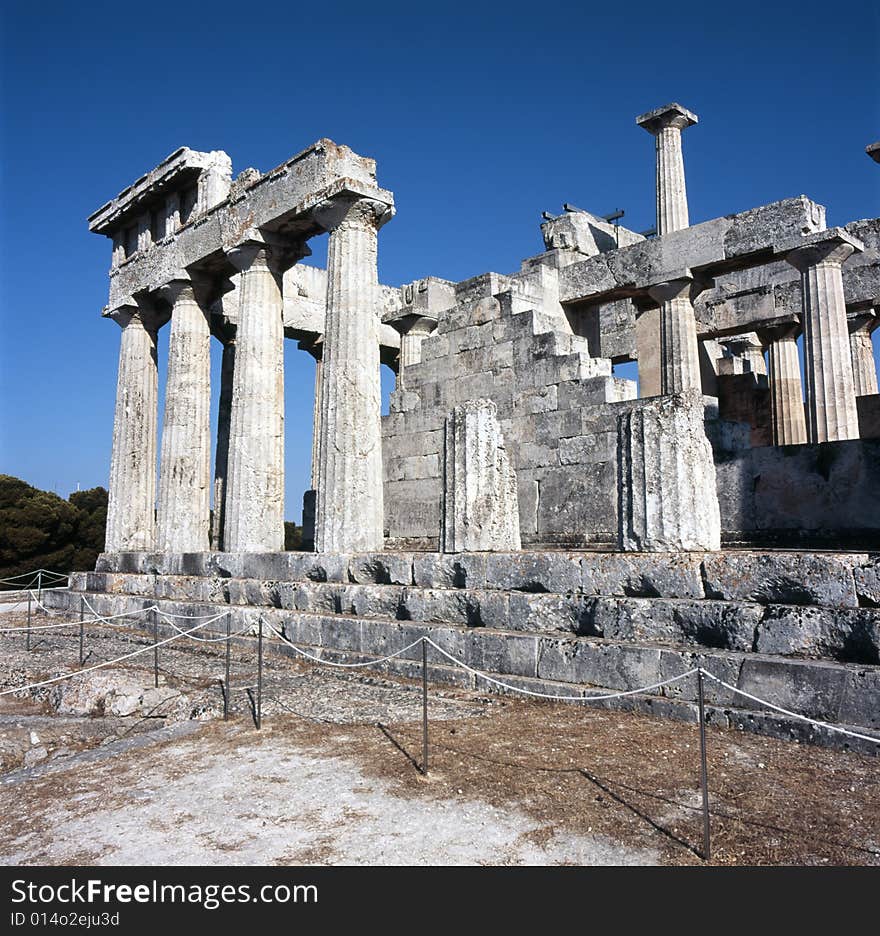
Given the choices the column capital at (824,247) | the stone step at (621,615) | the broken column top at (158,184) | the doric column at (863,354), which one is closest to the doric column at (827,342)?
the column capital at (824,247)

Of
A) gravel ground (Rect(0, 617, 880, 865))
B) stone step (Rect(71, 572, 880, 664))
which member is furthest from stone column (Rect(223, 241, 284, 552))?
gravel ground (Rect(0, 617, 880, 865))

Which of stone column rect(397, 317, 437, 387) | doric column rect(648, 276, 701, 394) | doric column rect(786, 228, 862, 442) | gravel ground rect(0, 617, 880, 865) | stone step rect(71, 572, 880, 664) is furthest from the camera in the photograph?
stone column rect(397, 317, 437, 387)

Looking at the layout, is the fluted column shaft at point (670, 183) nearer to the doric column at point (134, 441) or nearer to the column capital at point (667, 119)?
the column capital at point (667, 119)

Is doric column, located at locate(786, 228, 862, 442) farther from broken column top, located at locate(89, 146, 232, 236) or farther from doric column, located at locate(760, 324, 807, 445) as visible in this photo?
broken column top, located at locate(89, 146, 232, 236)

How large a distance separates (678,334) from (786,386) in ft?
19.1

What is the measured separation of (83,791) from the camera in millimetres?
5207

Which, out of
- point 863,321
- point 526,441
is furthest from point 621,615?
Result: point 863,321

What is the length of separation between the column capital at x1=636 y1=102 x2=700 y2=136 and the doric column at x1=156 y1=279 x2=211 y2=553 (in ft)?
33.3

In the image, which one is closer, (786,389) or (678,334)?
(678,334)

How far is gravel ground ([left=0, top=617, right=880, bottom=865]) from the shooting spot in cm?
402

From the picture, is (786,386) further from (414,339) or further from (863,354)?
(414,339)

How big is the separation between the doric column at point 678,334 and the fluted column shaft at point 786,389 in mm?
5163

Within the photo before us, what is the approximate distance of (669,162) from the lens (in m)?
16.3
